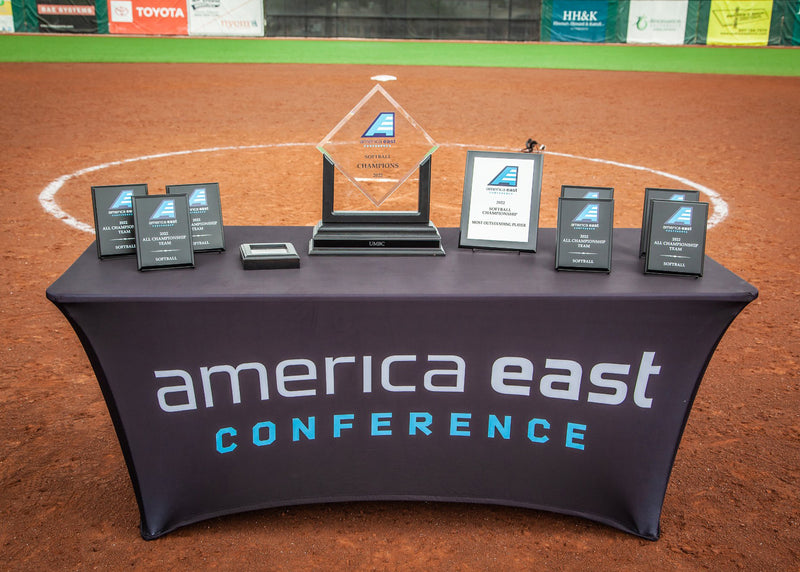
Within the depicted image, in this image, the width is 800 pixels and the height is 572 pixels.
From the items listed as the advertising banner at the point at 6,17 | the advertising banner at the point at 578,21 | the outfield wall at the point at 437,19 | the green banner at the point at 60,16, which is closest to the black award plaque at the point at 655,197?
the outfield wall at the point at 437,19

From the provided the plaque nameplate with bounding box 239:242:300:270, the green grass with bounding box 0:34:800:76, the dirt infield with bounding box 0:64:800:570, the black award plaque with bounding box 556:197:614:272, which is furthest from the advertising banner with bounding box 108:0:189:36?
the black award plaque with bounding box 556:197:614:272

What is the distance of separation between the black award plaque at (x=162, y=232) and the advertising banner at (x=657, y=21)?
22912mm

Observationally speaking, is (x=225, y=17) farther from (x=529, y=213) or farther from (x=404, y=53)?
(x=529, y=213)

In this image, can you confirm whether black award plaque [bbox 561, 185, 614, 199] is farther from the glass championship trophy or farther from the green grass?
the green grass

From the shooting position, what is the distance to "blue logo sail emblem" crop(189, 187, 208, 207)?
245cm

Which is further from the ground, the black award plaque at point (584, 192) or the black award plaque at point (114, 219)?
the black award plaque at point (584, 192)

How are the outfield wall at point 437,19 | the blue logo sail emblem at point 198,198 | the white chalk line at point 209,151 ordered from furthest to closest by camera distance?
the outfield wall at point 437,19, the white chalk line at point 209,151, the blue logo sail emblem at point 198,198

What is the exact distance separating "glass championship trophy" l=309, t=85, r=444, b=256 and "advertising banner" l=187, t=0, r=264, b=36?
22099 mm

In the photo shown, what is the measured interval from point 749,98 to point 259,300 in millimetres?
12254

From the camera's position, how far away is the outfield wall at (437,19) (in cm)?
2175

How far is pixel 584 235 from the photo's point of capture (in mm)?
2324

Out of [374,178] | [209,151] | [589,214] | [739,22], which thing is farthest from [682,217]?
[739,22]

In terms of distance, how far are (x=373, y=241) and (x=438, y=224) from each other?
2844 millimetres

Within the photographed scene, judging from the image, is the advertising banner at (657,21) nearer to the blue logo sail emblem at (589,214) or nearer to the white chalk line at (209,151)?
the white chalk line at (209,151)
